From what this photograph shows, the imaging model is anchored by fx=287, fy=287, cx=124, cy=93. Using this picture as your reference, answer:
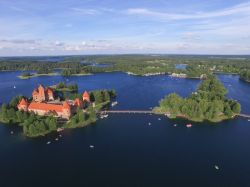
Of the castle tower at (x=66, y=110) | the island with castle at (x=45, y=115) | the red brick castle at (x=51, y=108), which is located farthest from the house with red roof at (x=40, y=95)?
the castle tower at (x=66, y=110)

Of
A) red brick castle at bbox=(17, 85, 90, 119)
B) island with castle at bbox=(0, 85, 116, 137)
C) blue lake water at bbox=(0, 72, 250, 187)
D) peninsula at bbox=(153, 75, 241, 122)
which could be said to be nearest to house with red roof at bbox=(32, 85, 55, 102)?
island with castle at bbox=(0, 85, 116, 137)

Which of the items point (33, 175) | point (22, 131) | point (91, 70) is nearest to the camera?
point (33, 175)

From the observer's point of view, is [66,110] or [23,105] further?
[23,105]

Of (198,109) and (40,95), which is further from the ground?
(40,95)

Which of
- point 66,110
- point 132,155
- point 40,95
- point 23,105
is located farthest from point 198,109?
point 40,95

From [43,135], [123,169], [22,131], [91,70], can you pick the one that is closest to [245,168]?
[123,169]

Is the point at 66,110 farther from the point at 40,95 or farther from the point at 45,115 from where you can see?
the point at 40,95

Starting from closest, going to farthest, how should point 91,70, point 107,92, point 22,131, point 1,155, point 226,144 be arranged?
point 1,155, point 226,144, point 22,131, point 107,92, point 91,70

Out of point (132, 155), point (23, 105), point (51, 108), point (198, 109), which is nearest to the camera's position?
point (132, 155)

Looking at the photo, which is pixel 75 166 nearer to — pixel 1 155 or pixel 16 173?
pixel 16 173
